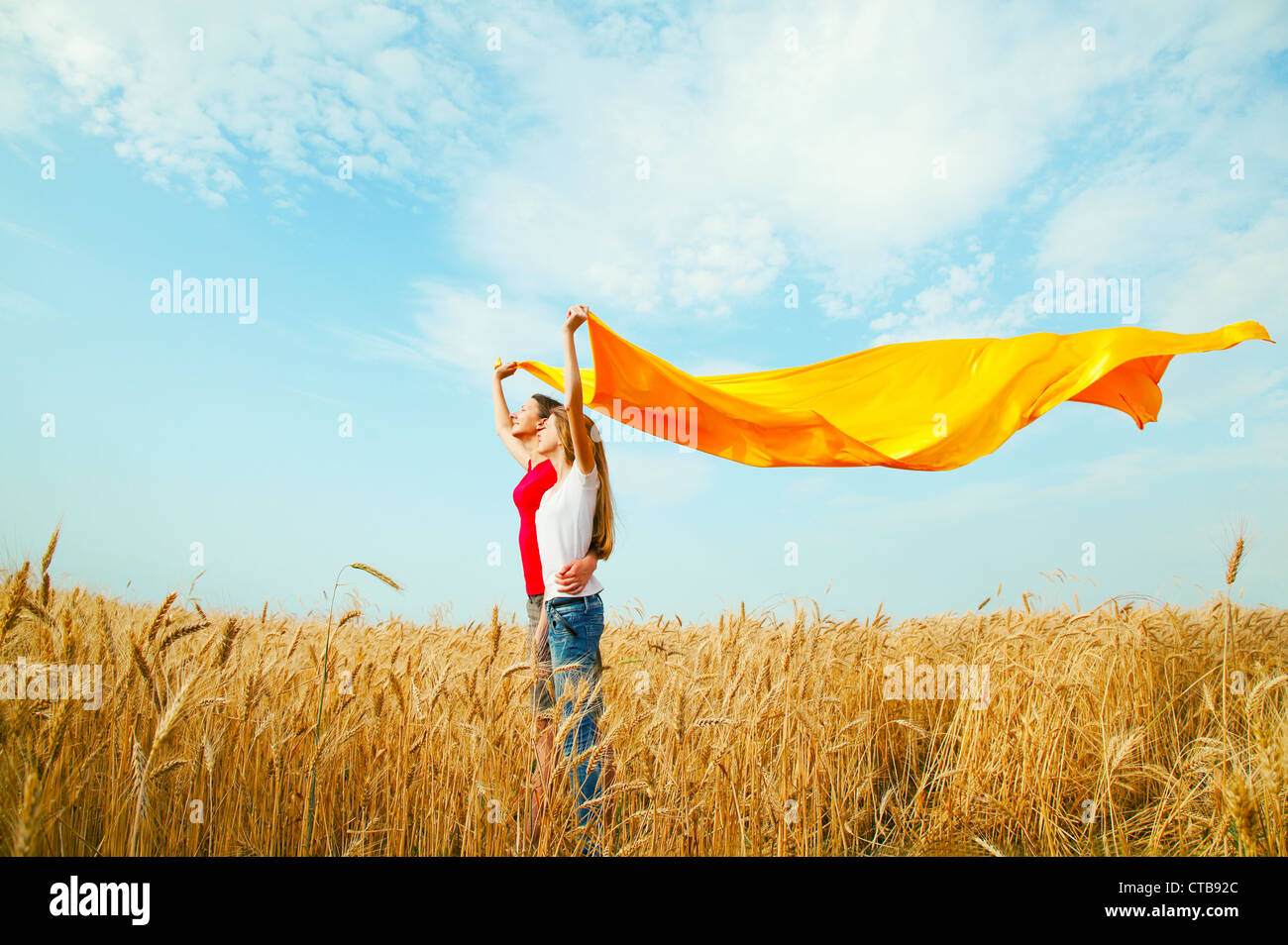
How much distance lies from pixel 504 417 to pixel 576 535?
4.02ft

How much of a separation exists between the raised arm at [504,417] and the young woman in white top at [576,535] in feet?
1.90

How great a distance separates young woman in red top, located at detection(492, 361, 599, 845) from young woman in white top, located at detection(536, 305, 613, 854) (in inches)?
2.2

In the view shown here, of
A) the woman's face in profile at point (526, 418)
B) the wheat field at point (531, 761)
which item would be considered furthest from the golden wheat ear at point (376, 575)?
the woman's face in profile at point (526, 418)

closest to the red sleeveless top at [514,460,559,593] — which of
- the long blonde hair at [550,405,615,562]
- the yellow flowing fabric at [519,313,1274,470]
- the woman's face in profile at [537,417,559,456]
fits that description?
the woman's face in profile at [537,417,559,456]

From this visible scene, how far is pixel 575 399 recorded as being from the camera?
262cm

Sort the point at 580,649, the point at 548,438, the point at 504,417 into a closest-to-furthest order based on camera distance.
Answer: the point at 580,649 < the point at 548,438 < the point at 504,417

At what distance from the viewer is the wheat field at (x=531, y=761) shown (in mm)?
2182

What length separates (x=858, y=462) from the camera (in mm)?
4102

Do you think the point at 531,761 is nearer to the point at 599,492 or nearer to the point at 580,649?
Answer: the point at 580,649

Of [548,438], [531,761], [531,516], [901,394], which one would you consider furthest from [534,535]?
[901,394]

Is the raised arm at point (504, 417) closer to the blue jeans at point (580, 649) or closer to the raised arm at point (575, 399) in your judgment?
the raised arm at point (575, 399)

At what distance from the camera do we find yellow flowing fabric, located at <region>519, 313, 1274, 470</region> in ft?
13.1
